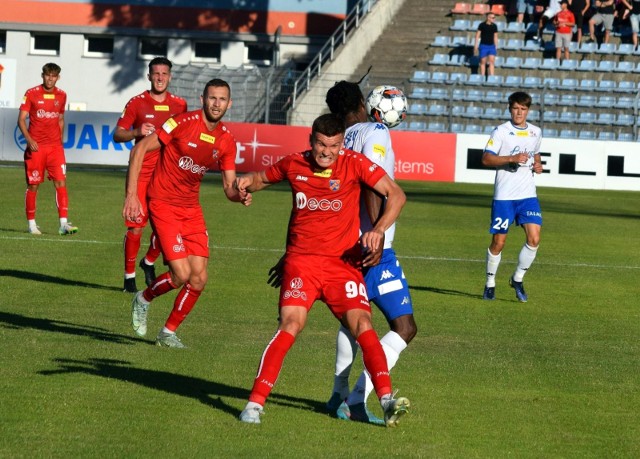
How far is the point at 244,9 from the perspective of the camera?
4819cm

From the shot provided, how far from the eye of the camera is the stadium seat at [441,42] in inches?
1620

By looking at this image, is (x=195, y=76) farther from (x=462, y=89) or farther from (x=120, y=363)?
(x=120, y=363)

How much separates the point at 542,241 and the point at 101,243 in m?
7.11

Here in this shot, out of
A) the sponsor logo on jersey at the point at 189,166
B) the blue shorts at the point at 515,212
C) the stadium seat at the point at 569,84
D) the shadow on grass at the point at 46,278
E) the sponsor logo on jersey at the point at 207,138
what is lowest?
the shadow on grass at the point at 46,278

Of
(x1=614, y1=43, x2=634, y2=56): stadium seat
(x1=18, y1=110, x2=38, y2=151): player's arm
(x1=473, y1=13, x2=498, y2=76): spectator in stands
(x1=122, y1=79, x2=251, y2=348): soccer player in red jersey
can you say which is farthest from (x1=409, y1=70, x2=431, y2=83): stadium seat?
(x1=122, y1=79, x2=251, y2=348): soccer player in red jersey

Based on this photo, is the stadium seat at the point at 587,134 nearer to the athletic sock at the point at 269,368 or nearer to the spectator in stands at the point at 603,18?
the spectator in stands at the point at 603,18

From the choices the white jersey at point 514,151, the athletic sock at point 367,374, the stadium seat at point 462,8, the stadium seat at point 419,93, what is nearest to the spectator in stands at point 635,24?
the stadium seat at point 462,8

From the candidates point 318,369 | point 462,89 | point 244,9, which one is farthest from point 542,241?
point 244,9

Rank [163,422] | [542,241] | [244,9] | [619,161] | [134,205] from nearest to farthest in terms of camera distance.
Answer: [163,422]
[134,205]
[542,241]
[619,161]
[244,9]

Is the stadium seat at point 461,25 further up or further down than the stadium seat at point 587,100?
further up

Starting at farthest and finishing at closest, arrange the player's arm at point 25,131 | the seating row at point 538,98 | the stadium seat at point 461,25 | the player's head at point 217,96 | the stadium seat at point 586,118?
the stadium seat at point 461,25 < the seating row at point 538,98 < the stadium seat at point 586,118 < the player's arm at point 25,131 < the player's head at point 217,96

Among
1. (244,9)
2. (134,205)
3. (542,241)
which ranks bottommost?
(542,241)

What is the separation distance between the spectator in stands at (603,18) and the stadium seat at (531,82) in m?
2.48

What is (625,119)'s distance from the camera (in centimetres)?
3653
